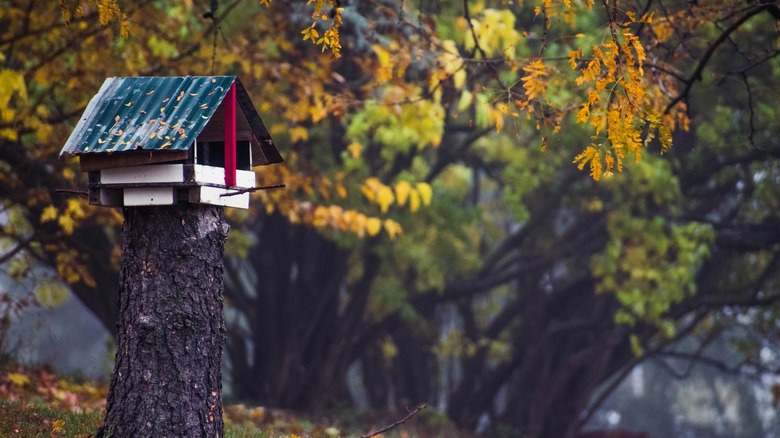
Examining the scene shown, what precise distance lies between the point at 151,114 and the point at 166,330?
52.1 inches

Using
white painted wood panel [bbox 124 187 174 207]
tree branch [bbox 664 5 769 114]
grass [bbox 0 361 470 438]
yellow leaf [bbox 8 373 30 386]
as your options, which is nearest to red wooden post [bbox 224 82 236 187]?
white painted wood panel [bbox 124 187 174 207]

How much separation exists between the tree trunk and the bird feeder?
163 millimetres

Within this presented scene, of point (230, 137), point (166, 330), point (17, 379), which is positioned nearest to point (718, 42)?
point (230, 137)

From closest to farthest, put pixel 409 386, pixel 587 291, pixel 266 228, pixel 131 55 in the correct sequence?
1. pixel 131 55
2. pixel 266 228
3. pixel 587 291
4. pixel 409 386

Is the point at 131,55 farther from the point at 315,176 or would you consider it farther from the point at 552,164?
the point at 552,164

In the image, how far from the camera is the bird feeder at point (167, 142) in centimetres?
521

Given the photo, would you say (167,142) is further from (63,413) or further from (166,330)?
(63,413)

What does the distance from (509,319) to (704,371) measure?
68.5 ft

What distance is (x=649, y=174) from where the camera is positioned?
1220cm

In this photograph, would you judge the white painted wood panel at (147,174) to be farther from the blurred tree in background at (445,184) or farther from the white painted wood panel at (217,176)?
the blurred tree in background at (445,184)

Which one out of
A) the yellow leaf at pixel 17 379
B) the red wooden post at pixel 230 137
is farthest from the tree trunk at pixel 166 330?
the yellow leaf at pixel 17 379

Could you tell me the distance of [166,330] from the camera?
17.1ft

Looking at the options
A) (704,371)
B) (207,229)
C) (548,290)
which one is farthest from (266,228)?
(704,371)

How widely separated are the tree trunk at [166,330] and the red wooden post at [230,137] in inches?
10.6
